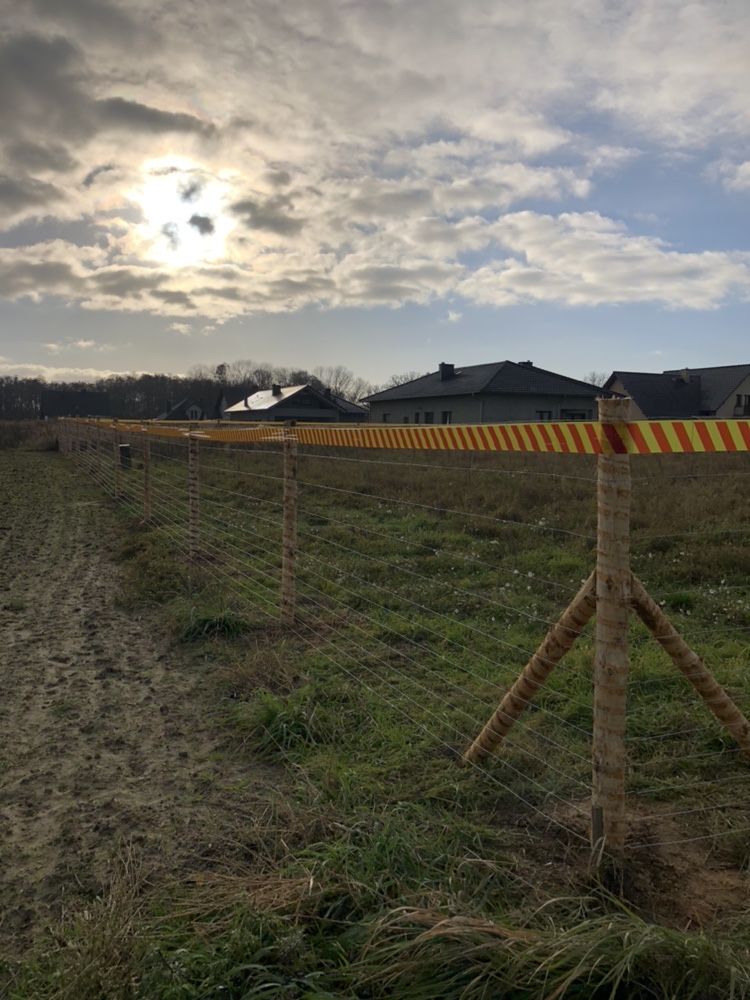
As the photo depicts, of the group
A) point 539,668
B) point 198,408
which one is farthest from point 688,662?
point 198,408

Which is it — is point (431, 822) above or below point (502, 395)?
below

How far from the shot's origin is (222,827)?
3.04m

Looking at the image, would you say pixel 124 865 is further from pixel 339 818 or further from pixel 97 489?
pixel 97 489

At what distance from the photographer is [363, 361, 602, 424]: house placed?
3728cm

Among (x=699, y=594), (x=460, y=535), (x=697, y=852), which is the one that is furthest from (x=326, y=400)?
(x=697, y=852)

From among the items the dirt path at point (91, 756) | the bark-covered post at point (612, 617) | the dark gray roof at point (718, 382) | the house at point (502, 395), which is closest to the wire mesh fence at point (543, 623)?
the bark-covered post at point (612, 617)

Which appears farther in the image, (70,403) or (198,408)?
(198,408)

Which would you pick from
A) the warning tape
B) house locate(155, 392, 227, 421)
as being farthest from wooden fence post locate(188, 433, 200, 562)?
house locate(155, 392, 227, 421)

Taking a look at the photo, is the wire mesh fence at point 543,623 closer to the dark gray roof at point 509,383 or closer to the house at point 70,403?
the dark gray roof at point 509,383

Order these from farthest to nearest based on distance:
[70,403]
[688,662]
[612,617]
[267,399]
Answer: [70,403] → [267,399] → [688,662] → [612,617]

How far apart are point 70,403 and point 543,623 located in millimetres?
68569

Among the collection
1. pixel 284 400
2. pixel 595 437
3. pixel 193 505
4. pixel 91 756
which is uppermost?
pixel 284 400

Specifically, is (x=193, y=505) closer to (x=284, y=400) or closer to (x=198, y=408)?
(x=284, y=400)

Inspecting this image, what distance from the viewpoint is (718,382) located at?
48.1m
